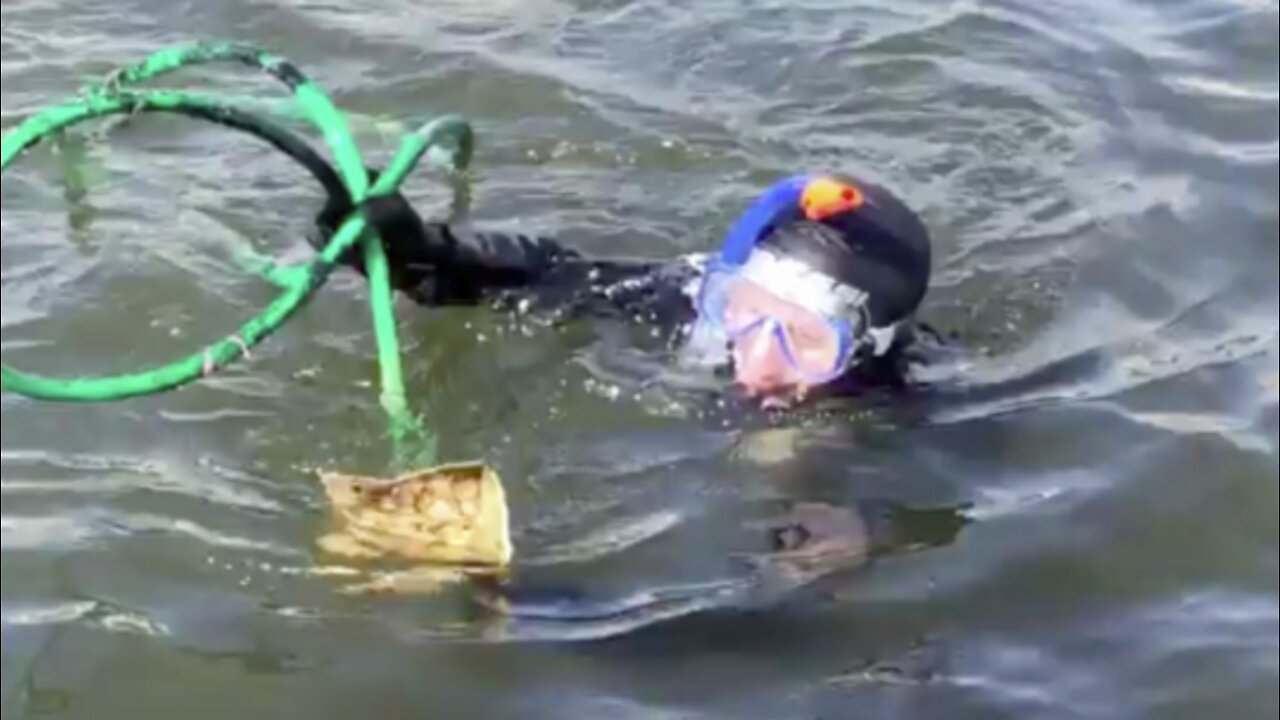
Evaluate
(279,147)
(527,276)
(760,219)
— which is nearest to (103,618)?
(279,147)

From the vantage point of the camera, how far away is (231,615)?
166 inches

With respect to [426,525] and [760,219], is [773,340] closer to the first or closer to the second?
[760,219]

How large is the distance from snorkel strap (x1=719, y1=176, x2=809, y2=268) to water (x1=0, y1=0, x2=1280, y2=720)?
0.42 m

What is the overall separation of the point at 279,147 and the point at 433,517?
0.81 m

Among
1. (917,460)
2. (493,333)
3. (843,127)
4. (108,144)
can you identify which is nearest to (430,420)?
(493,333)

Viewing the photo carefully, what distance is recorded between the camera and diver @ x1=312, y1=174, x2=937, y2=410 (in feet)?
16.8

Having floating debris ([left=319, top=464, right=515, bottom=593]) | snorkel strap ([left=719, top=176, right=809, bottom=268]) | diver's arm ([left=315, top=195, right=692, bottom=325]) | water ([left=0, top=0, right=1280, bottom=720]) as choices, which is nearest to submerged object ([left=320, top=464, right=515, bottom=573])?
floating debris ([left=319, top=464, right=515, bottom=593])

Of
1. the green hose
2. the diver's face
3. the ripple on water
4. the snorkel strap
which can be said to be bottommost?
the ripple on water

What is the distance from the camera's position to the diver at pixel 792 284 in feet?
16.8

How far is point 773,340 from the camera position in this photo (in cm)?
511

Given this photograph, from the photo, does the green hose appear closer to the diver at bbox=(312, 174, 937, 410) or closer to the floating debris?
the floating debris

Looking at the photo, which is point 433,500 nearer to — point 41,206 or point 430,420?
point 430,420

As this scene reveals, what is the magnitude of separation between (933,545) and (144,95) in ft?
6.43

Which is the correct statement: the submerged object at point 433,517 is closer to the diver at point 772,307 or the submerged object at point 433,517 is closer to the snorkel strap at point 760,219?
the diver at point 772,307
